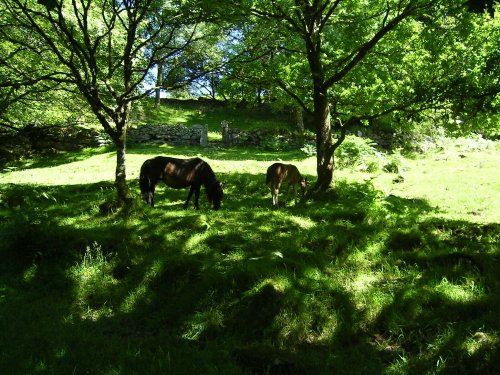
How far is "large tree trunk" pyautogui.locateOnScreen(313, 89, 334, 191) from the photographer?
13.7m

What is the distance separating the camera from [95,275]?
7473mm

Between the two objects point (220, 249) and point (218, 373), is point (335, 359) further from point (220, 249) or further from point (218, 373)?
point (220, 249)

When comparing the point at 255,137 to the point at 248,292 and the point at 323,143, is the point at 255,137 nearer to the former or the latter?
the point at 323,143

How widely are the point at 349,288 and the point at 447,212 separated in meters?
7.55

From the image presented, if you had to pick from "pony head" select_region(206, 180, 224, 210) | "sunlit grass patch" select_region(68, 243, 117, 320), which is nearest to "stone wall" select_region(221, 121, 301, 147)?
"pony head" select_region(206, 180, 224, 210)

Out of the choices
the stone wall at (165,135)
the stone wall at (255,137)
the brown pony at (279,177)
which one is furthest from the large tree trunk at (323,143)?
Result: the stone wall at (165,135)

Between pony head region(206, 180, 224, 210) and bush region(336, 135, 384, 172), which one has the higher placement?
bush region(336, 135, 384, 172)

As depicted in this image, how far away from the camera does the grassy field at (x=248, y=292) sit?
5059 mm

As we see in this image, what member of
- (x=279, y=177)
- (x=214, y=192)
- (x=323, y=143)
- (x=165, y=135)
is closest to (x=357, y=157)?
(x=323, y=143)

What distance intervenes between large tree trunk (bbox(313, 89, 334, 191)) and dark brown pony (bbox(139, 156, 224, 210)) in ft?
11.9

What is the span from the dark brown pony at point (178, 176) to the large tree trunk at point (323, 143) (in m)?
3.62

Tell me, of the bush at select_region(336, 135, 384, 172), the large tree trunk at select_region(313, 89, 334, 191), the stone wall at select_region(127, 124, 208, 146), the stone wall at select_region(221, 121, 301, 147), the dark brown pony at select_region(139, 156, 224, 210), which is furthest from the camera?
the stone wall at select_region(127, 124, 208, 146)

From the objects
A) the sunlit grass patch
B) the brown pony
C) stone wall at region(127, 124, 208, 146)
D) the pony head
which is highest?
stone wall at region(127, 124, 208, 146)

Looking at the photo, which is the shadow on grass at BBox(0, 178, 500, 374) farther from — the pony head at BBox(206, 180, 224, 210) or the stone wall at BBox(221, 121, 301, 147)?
the stone wall at BBox(221, 121, 301, 147)
